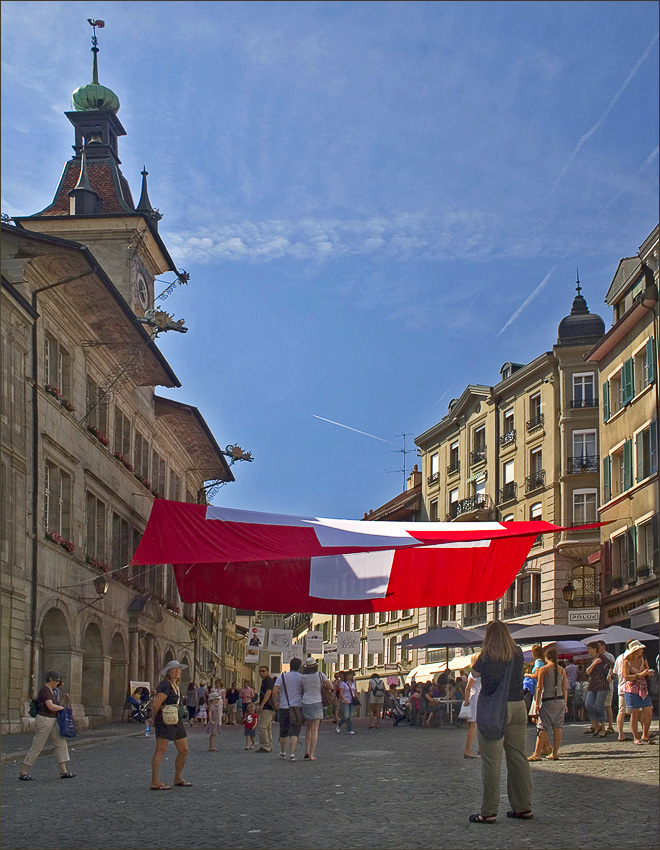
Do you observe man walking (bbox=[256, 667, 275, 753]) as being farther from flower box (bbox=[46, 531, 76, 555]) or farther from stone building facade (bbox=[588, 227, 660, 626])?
stone building facade (bbox=[588, 227, 660, 626])

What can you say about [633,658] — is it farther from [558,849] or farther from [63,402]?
[63,402]

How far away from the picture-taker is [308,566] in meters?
19.9

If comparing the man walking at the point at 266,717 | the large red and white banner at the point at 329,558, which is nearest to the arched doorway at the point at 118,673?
the man walking at the point at 266,717

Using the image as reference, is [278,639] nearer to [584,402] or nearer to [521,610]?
[521,610]

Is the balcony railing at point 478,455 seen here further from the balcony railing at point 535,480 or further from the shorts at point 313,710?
the shorts at point 313,710

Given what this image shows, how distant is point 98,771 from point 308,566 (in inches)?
181

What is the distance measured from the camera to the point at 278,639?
34250 mm

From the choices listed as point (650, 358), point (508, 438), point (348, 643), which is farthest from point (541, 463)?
point (348, 643)

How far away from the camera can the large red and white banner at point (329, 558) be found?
1722cm

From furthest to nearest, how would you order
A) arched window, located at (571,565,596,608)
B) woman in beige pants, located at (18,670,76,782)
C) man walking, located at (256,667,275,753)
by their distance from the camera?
arched window, located at (571,565,596,608) → man walking, located at (256,667,275,753) → woman in beige pants, located at (18,670,76,782)

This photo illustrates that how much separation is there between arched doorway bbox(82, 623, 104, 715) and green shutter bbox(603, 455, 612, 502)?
17.7 metres

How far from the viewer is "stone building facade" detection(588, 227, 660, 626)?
36.7 metres

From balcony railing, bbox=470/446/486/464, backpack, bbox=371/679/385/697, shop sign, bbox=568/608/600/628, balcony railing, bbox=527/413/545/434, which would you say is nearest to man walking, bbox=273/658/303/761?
backpack, bbox=371/679/385/697

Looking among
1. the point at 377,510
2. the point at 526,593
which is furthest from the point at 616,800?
the point at 377,510
